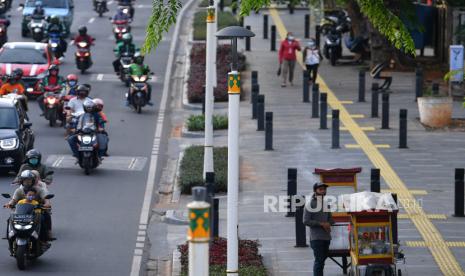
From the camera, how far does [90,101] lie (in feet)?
88.7

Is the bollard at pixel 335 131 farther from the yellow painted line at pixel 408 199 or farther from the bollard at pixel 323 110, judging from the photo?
the bollard at pixel 323 110

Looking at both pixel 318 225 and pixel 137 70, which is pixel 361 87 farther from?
pixel 318 225

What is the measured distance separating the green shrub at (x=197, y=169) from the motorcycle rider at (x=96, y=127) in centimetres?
167

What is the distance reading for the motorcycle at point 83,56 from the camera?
41469mm

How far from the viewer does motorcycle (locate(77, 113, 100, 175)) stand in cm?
2606

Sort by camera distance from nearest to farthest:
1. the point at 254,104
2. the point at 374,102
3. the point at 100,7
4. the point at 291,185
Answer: the point at 291,185
the point at 374,102
the point at 254,104
the point at 100,7

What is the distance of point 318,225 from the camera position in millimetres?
16875

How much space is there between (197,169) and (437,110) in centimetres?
816

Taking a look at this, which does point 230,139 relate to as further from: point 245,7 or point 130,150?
point 130,150

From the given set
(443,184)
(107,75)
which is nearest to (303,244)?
(443,184)

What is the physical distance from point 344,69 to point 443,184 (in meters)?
18.4

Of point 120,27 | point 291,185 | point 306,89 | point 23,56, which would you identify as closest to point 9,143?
point 291,185

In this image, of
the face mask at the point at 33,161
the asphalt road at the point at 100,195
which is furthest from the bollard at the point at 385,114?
the face mask at the point at 33,161

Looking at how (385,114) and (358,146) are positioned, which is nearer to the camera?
(358,146)
